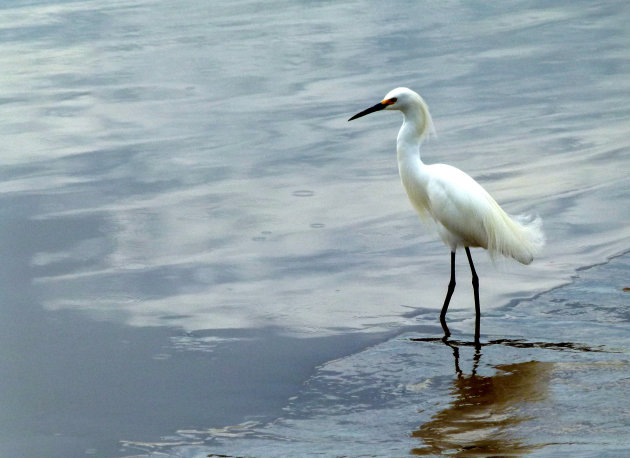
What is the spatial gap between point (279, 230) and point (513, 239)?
213 cm

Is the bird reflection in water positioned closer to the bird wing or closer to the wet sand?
the wet sand

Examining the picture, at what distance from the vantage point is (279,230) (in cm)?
805

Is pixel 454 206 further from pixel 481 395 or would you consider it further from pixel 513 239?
pixel 481 395

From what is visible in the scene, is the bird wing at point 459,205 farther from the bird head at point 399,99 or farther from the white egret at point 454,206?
the bird head at point 399,99

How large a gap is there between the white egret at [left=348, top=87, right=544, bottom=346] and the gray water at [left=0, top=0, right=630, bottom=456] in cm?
36

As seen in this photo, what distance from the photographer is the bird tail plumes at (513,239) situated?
21.4 feet

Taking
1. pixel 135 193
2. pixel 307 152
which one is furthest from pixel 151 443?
pixel 307 152

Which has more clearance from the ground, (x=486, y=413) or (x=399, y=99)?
(x=399, y=99)

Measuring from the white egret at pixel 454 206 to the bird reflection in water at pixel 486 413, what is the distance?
2.16 feet

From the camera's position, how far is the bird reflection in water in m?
4.71

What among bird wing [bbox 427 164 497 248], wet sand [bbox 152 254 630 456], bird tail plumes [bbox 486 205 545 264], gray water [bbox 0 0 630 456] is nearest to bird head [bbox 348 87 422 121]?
bird wing [bbox 427 164 497 248]

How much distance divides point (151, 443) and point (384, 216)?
368 centimetres

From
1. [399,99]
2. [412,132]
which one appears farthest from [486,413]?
[399,99]

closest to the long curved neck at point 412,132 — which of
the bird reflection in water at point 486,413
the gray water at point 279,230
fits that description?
the gray water at point 279,230
